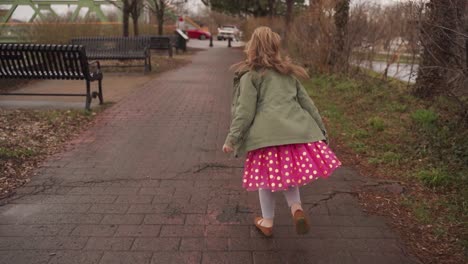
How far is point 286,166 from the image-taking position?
2.98m

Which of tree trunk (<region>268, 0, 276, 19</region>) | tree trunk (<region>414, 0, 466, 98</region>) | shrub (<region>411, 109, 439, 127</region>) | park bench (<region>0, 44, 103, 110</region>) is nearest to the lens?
tree trunk (<region>414, 0, 466, 98</region>)

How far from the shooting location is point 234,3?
3119cm

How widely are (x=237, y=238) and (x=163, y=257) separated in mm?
571

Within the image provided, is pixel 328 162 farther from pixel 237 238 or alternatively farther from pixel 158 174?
pixel 158 174

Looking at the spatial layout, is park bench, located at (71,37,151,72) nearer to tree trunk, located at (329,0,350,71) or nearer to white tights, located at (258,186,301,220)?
tree trunk, located at (329,0,350,71)

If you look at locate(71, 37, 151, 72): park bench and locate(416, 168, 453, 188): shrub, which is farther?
locate(71, 37, 151, 72): park bench

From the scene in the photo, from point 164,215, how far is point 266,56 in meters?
1.55

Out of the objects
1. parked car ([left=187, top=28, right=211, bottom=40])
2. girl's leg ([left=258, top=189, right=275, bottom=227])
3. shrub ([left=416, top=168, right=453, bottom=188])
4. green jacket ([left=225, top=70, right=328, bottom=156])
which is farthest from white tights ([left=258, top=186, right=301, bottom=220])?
parked car ([left=187, top=28, right=211, bottom=40])

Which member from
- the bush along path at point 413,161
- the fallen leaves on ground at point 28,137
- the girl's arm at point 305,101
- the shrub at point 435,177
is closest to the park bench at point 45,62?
the fallen leaves on ground at point 28,137

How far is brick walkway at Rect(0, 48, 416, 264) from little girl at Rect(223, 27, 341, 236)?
0.43 metres

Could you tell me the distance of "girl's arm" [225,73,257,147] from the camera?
295 centimetres

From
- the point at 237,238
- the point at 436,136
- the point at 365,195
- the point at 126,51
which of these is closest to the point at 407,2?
the point at 436,136

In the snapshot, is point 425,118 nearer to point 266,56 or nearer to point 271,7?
point 266,56

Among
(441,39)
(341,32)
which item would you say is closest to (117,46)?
(341,32)
